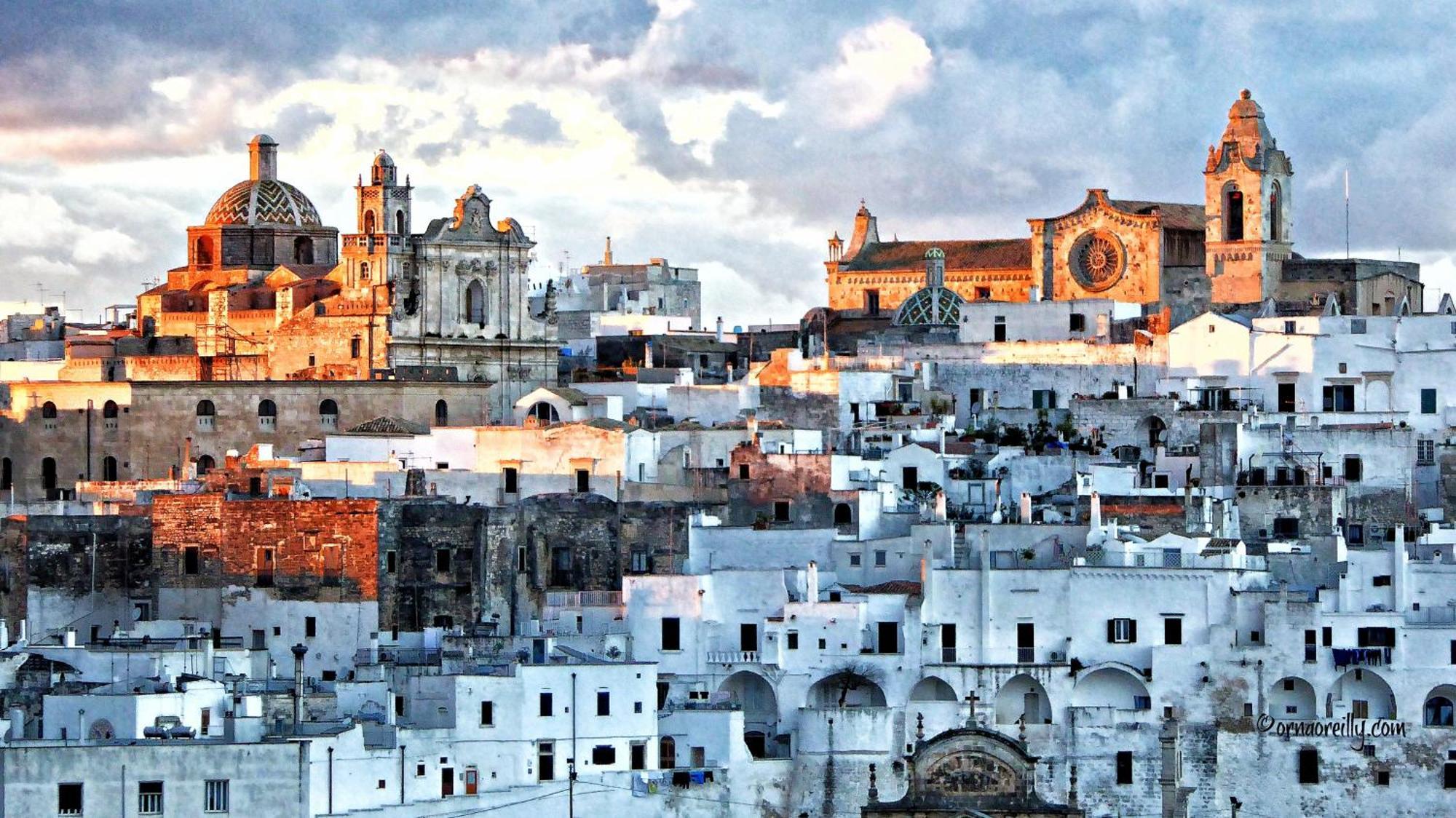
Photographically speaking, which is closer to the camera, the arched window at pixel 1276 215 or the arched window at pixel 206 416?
the arched window at pixel 206 416

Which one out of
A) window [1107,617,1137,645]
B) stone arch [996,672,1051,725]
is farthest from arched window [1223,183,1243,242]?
stone arch [996,672,1051,725]

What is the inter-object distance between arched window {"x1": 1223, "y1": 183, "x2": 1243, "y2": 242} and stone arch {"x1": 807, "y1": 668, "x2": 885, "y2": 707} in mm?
25829

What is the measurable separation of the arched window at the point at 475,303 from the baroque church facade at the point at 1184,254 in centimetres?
1422

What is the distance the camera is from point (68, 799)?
2409 inches

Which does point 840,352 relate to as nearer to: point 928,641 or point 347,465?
point 347,465

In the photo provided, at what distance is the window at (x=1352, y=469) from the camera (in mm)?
77312

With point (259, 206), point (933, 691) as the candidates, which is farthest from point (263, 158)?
point (933, 691)

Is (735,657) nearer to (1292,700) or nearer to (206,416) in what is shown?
(1292,700)

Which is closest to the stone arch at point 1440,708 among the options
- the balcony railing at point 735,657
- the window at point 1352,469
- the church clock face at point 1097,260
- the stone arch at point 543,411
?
the window at point 1352,469

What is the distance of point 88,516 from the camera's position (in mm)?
73125

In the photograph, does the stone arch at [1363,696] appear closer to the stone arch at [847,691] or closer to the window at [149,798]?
the stone arch at [847,691]

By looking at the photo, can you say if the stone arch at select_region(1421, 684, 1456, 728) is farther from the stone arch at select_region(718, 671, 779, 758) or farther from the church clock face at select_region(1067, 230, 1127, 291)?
the church clock face at select_region(1067, 230, 1127, 291)

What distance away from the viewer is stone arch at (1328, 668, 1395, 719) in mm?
68000

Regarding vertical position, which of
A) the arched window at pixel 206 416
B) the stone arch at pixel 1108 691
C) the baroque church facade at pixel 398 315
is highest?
the baroque church facade at pixel 398 315
